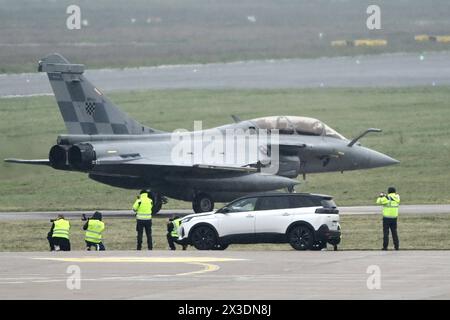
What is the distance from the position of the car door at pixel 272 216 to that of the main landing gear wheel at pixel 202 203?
1175 cm

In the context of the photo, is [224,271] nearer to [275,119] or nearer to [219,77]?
[275,119]

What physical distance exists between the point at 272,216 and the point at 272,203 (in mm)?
427

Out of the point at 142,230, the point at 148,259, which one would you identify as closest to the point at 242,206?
the point at 142,230

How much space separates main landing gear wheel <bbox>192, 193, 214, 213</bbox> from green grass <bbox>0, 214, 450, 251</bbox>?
2243 millimetres

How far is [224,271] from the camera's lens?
1112 inches

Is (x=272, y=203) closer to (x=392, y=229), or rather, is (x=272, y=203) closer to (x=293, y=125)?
(x=392, y=229)

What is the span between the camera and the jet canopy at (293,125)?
4756 cm

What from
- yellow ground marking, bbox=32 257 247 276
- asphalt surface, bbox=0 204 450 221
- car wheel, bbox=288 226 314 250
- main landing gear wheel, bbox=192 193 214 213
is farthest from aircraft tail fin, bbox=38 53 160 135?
yellow ground marking, bbox=32 257 247 276

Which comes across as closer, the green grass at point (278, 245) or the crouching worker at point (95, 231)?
the crouching worker at point (95, 231)

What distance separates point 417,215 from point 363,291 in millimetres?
18933

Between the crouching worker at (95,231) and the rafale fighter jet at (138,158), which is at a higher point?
the rafale fighter jet at (138,158)

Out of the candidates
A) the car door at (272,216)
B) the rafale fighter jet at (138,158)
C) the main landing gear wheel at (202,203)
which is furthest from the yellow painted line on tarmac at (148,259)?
the main landing gear wheel at (202,203)

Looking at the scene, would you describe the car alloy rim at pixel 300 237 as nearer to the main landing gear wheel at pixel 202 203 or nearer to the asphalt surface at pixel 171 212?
the asphalt surface at pixel 171 212
